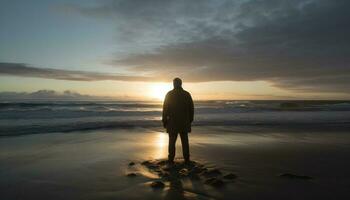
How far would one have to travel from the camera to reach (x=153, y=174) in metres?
6.45

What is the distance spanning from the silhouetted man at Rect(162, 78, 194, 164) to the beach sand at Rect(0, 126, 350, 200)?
32.1 inches

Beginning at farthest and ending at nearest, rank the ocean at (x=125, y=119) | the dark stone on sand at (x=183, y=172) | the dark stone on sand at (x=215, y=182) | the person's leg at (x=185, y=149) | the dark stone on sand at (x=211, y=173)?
the ocean at (x=125, y=119)
the person's leg at (x=185, y=149)
the dark stone on sand at (x=211, y=173)
the dark stone on sand at (x=183, y=172)
the dark stone on sand at (x=215, y=182)

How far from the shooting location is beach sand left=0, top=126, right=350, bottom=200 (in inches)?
205

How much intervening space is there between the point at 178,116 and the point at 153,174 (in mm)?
1633

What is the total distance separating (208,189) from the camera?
5.30 metres

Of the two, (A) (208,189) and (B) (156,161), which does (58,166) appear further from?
(A) (208,189)

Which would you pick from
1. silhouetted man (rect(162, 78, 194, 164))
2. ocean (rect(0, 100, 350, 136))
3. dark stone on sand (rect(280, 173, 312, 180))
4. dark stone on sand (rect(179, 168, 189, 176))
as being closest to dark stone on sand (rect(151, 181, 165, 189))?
dark stone on sand (rect(179, 168, 189, 176))

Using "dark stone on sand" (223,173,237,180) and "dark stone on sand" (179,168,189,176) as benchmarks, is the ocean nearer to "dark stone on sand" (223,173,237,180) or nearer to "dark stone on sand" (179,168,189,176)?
"dark stone on sand" (179,168,189,176)

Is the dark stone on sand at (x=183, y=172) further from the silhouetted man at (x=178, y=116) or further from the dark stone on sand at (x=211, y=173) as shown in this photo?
the silhouetted man at (x=178, y=116)

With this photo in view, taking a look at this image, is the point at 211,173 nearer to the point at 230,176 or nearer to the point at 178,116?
the point at 230,176

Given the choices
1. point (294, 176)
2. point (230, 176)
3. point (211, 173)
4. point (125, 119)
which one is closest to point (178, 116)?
point (211, 173)

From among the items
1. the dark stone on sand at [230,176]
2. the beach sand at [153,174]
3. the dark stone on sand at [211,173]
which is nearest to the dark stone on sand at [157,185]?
the beach sand at [153,174]

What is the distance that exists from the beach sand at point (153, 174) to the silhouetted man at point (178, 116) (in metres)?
0.81

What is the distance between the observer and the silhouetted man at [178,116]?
24.5ft
